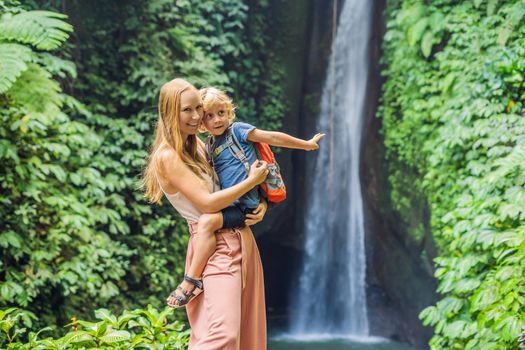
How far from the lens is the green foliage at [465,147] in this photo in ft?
16.6

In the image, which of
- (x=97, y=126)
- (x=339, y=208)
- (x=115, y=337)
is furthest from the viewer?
(x=339, y=208)

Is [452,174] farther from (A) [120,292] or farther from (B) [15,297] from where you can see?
A: (B) [15,297]

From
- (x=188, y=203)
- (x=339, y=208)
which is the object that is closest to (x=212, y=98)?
(x=188, y=203)

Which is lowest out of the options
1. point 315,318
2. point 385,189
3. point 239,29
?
point 315,318

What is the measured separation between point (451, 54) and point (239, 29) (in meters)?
3.45

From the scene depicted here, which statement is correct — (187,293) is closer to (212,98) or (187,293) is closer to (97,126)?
(212,98)

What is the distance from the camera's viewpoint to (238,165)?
321 cm

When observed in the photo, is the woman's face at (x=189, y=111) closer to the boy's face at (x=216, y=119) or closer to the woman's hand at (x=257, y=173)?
the boy's face at (x=216, y=119)

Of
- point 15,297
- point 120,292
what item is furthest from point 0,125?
point 120,292

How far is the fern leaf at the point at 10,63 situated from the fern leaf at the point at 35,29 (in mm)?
117

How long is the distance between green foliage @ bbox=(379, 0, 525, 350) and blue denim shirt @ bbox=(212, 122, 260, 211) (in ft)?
7.13

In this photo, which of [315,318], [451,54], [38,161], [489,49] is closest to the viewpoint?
[38,161]

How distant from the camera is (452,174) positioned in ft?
24.1

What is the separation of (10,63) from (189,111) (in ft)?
9.05
